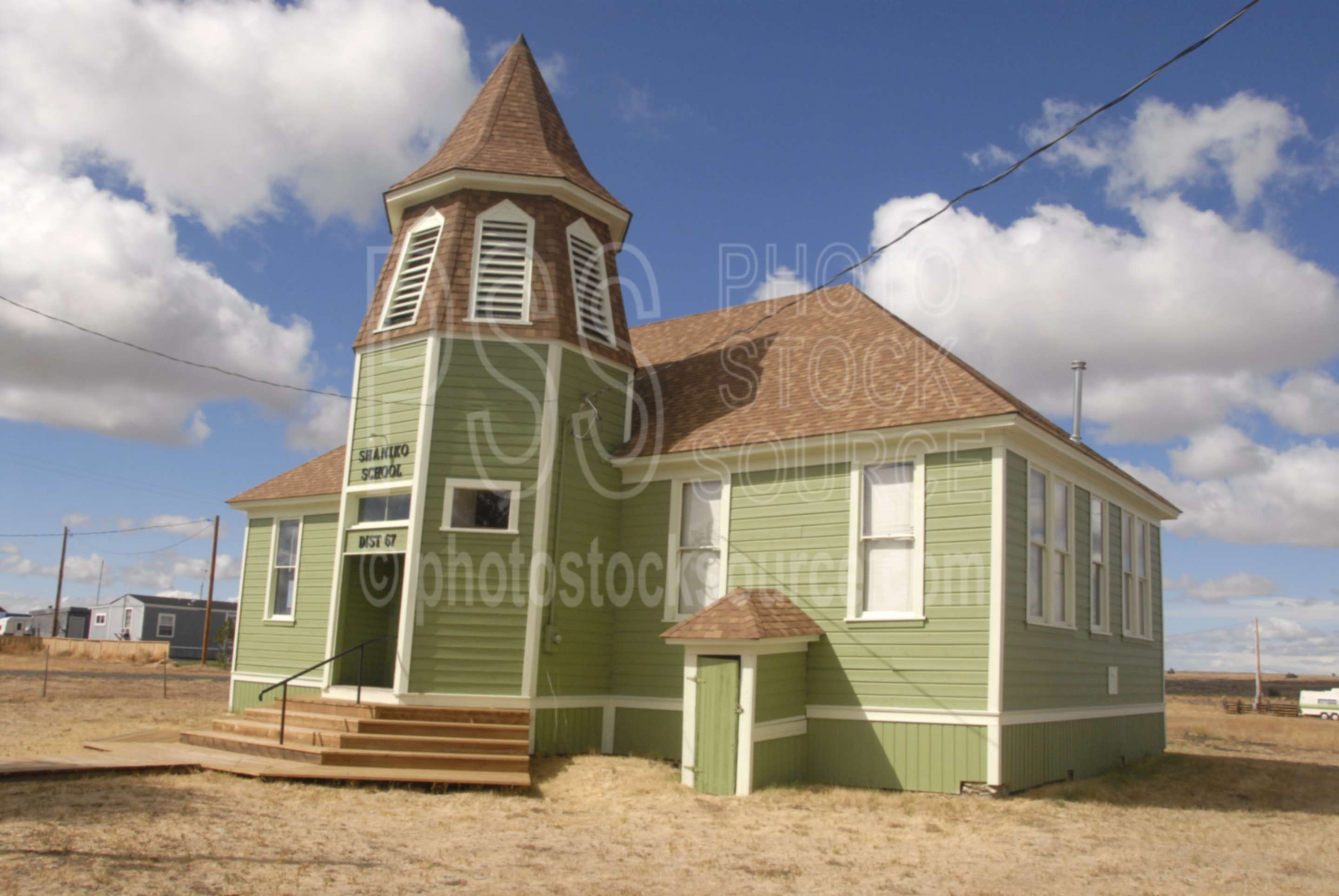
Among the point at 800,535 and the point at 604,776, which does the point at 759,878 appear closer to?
the point at 604,776

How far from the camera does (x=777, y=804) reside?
39.3 ft

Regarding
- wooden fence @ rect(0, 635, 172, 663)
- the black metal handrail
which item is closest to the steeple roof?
Result: the black metal handrail

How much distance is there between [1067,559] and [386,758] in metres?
9.66

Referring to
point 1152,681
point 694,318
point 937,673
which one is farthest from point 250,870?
point 1152,681

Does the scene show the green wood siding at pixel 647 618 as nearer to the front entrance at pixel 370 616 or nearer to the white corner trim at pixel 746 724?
the white corner trim at pixel 746 724

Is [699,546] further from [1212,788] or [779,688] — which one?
[1212,788]

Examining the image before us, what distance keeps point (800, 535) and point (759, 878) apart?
A: 651cm

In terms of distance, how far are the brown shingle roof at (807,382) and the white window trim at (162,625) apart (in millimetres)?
56923

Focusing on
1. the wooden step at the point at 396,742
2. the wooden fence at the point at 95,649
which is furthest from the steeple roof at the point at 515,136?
the wooden fence at the point at 95,649

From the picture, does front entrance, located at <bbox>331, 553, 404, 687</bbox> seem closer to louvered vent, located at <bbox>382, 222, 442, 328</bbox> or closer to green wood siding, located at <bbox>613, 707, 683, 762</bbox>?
green wood siding, located at <bbox>613, 707, 683, 762</bbox>

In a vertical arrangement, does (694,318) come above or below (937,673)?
above

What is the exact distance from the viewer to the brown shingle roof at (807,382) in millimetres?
14125

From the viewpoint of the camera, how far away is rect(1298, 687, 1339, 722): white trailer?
5000cm

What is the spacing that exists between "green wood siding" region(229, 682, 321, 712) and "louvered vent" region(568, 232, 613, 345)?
319 inches
